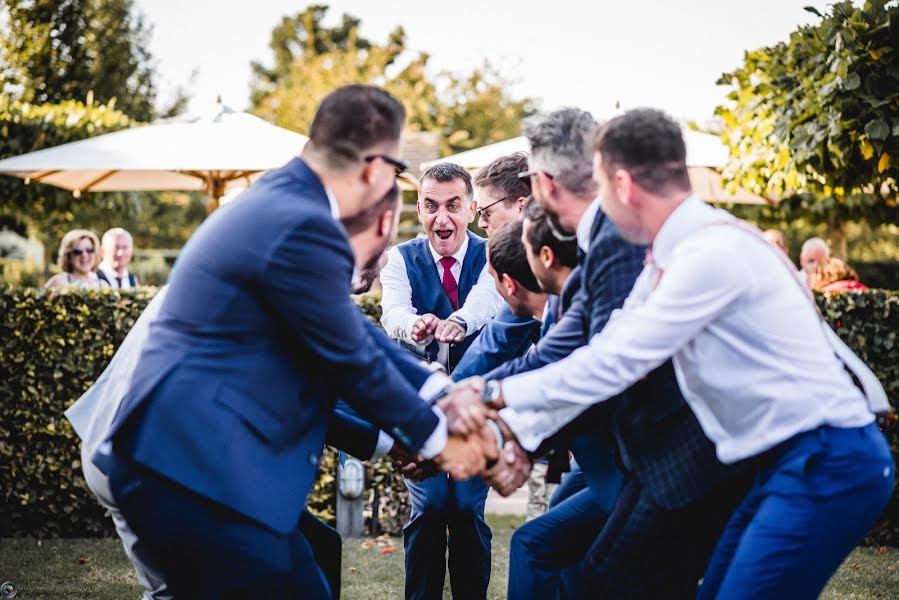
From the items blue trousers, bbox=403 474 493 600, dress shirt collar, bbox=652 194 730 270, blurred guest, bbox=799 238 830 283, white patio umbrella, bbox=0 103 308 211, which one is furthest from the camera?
blurred guest, bbox=799 238 830 283

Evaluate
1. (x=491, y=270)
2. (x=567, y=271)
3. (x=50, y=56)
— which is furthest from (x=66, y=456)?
(x=50, y=56)

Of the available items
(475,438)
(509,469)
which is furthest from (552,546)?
(475,438)

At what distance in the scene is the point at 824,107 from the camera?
771 cm

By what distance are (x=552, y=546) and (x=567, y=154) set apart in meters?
1.52

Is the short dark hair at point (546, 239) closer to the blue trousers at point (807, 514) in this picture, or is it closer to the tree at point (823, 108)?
the blue trousers at point (807, 514)

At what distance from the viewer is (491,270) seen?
434 cm

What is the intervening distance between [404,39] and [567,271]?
5094cm

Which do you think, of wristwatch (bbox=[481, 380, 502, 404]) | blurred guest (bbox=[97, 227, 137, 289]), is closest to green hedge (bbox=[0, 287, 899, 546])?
blurred guest (bbox=[97, 227, 137, 289])

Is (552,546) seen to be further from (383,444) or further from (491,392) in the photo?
(383,444)

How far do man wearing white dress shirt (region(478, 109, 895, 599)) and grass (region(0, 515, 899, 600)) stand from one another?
11.0ft

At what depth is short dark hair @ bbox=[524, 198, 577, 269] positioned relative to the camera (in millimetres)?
3795

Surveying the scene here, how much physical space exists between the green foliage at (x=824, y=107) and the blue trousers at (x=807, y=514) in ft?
16.3

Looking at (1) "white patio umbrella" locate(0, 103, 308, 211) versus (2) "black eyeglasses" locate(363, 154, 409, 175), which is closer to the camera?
(2) "black eyeglasses" locate(363, 154, 409, 175)

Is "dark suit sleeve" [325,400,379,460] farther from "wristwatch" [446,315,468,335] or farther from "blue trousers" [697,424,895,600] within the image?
"blue trousers" [697,424,895,600]
